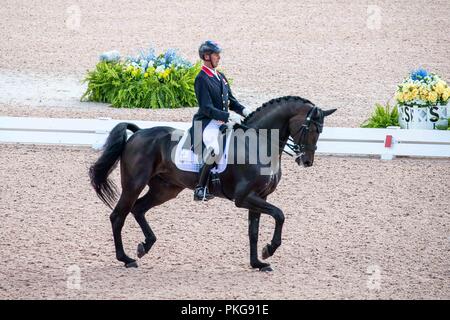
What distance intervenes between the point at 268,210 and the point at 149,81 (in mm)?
7573

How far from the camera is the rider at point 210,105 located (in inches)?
345

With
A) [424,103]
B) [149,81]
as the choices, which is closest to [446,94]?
[424,103]

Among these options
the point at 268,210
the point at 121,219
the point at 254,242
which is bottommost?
the point at 254,242

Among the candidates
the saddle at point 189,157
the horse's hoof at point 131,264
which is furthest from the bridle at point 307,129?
the horse's hoof at point 131,264

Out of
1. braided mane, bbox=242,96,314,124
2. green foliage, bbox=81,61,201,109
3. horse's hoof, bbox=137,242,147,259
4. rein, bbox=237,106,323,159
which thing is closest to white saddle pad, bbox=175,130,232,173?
braided mane, bbox=242,96,314,124

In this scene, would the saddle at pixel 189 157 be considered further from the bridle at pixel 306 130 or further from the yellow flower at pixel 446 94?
the yellow flower at pixel 446 94

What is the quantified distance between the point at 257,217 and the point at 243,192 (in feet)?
1.24

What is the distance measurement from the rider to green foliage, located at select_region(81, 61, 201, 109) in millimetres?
6783

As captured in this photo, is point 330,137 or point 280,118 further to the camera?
point 330,137

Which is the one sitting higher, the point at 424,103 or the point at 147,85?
the point at 147,85

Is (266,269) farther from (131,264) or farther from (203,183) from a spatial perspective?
(131,264)

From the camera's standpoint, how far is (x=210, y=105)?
8789mm

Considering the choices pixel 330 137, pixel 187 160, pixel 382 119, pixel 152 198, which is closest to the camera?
pixel 187 160

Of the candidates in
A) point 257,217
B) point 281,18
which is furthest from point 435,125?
point 281,18
